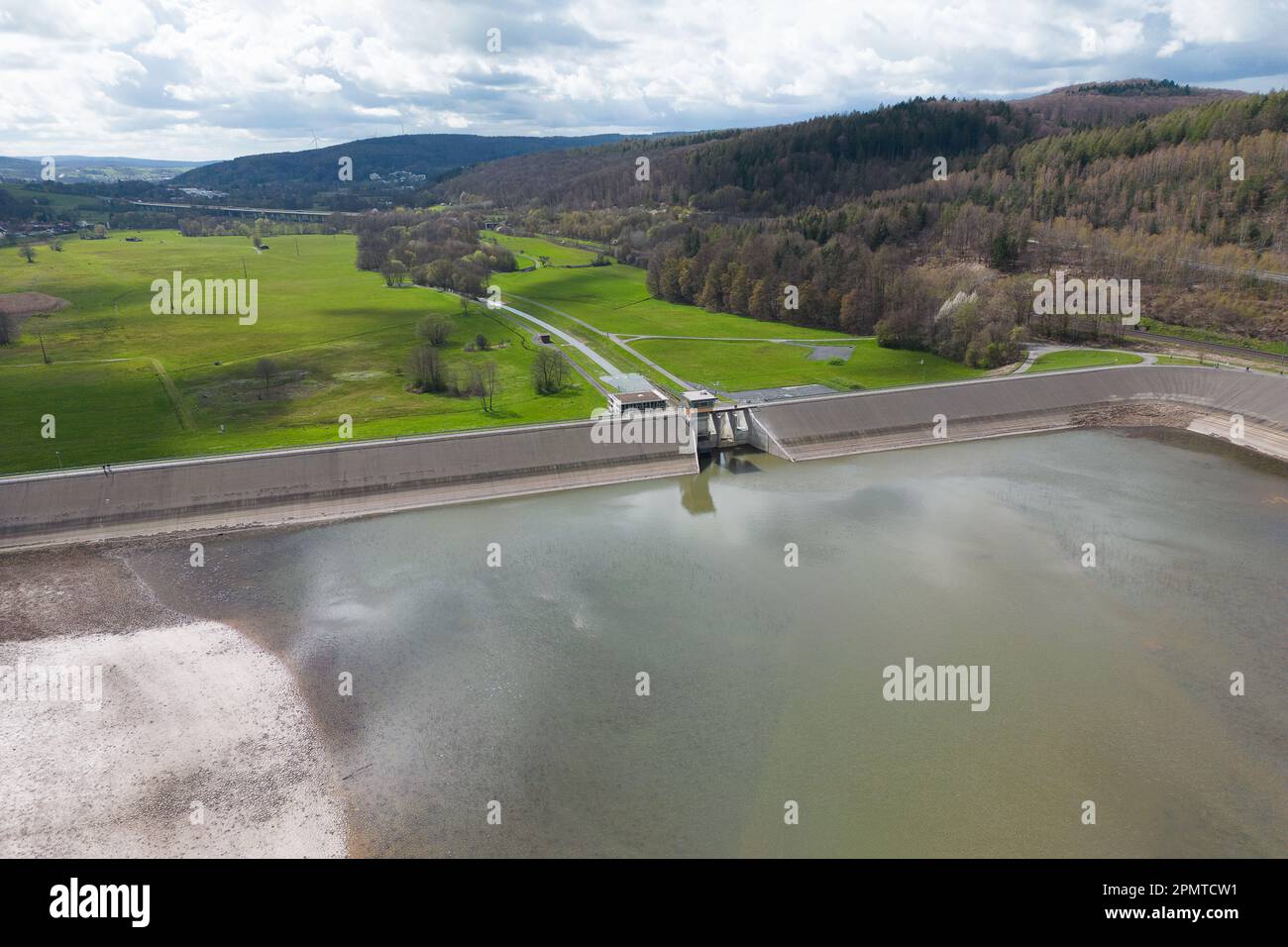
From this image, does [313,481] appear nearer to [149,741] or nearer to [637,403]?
[149,741]

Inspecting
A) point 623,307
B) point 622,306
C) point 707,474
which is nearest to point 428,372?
point 707,474

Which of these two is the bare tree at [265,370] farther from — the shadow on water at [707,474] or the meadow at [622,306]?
the shadow on water at [707,474]

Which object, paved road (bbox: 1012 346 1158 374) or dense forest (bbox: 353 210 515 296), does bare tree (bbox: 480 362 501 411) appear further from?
dense forest (bbox: 353 210 515 296)

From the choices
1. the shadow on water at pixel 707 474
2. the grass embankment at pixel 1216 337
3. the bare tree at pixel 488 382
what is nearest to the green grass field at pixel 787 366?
the shadow on water at pixel 707 474

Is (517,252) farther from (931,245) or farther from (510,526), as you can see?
(510,526)

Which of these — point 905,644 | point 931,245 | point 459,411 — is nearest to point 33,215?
point 459,411

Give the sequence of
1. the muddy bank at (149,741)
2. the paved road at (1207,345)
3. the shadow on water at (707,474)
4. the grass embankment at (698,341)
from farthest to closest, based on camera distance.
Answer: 1. the grass embankment at (698,341)
2. the paved road at (1207,345)
3. the shadow on water at (707,474)
4. the muddy bank at (149,741)
